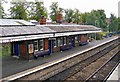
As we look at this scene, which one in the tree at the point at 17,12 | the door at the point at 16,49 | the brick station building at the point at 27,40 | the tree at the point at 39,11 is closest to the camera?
the brick station building at the point at 27,40

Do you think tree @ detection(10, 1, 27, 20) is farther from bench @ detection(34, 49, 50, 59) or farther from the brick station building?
bench @ detection(34, 49, 50, 59)

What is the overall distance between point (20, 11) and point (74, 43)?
11.7 meters

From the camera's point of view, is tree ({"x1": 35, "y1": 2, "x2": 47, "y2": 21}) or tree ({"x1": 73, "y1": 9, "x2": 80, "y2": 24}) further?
tree ({"x1": 73, "y1": 9, "x2": 80, "y2": 24})

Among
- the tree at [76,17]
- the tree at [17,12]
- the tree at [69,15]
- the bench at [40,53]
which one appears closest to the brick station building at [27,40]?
the bench at [40,53]

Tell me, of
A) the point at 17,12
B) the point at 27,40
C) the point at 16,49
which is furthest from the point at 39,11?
the point at 27,40

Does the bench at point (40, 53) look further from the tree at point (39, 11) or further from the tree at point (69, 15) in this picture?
the tree at point (69, 15)

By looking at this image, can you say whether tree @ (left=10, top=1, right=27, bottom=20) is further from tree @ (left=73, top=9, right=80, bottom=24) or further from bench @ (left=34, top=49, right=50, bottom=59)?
tree @ (left=73, top=9, right=80, bottom=24)

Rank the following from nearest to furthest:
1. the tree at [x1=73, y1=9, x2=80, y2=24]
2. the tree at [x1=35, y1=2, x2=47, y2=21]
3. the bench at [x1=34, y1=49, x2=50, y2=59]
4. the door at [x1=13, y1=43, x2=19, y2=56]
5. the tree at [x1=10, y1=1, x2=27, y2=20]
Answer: the bench at [x1=34, y1=49, x2=50, y2=59] → the door at [x1=13, y1=43, x2=19, y2=56] → the tree at [x1=10, y1=1, x2=27, y2=20] → the tree at [x1=35, y1=2, x2=47, y2=21] → the tree at [x1=73, y1=9, x2=80, y2=24]

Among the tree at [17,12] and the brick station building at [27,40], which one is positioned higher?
the tree at [17,12]

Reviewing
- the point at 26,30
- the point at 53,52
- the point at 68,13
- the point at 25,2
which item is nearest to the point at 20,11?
the point at 25,2

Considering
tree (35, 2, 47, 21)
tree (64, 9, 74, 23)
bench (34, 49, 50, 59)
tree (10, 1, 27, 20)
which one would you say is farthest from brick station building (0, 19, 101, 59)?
tree (64, 9, 74, 23)

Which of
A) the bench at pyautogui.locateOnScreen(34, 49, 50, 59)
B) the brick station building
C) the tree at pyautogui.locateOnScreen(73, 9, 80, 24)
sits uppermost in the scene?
the tree at pyautogui.locateOnScreen(73, 9, 80, 24)

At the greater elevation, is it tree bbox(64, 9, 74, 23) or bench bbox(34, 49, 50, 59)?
tree bbox(64, 9, 74, 23)

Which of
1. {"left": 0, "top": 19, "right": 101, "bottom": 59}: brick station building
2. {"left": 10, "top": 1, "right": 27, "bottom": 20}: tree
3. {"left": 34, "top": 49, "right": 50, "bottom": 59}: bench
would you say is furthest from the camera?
{"left": 10, "top": 1, "right": 27, "bottom": 20}: tree
